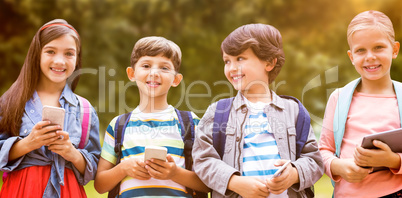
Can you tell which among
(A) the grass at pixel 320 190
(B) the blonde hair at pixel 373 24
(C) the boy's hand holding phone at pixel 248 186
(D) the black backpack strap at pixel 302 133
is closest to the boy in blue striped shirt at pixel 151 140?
(C) the boy's hand holding phone at pixel 248 186

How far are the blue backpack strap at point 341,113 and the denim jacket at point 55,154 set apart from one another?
4.89ft

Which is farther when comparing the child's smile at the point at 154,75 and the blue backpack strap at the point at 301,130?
the child's smile at the point at 154,75

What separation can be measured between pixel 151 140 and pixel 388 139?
4.42ft

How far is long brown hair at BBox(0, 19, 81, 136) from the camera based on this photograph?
247cm

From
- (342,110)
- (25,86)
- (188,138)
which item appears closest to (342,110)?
(342,110)

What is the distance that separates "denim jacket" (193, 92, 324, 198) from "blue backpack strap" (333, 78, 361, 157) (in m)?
0.20

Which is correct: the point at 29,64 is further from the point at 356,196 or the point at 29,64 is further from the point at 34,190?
the point at 356,196

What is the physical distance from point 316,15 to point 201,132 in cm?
585

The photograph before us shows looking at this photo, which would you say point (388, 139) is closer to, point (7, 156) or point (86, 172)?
point (86, 172)

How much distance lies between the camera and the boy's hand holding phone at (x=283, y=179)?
6.98 feet

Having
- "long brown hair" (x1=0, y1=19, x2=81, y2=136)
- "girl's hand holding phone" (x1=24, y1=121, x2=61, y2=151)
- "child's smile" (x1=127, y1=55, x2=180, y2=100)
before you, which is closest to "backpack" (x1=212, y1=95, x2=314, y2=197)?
"child's smile" (x1=127, y1=55, x2=180, y2=100)

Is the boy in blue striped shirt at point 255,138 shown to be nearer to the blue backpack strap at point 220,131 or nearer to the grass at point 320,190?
the blue backpack strap at point 220,131

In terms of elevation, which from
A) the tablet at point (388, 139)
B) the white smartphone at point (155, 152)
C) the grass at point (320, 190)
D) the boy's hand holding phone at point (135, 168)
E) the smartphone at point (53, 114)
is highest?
the smartphone at point (53, 114)

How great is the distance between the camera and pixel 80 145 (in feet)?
8.52
